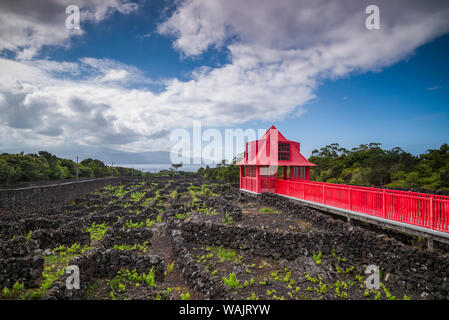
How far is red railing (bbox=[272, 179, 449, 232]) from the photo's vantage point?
7.54 m

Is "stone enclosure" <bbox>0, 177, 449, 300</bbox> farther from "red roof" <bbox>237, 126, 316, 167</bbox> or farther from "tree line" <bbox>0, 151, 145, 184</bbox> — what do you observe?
"tree line" <bbox>0, 151, 145, 184</bbox>

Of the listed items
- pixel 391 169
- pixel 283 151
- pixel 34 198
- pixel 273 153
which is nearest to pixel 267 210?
pixel 273 153

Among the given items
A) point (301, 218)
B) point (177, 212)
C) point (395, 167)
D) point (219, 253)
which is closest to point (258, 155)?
point (301, 218)

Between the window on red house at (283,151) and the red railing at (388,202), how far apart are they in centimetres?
410

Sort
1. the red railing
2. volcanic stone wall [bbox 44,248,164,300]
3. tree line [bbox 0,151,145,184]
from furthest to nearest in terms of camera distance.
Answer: tree line [bbox 0,151,145,184], volcanic stone wall [bbox 44,248,164,300], the red railing

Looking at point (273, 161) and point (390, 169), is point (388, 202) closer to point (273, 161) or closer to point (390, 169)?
point (273, 161)

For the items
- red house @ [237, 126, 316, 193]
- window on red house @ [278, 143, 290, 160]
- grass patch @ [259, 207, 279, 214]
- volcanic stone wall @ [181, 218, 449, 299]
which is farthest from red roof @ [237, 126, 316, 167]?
volcanic stone wall @ [181, 218, 449, 299]

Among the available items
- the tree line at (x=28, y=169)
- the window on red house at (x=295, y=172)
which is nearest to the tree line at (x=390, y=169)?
the window on red house at (x=295, y=172)

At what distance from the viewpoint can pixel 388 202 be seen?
9.12 metres

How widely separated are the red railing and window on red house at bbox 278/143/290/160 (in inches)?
161

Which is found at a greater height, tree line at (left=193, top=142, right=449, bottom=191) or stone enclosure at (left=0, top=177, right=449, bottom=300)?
tree line at (left=193, top=142, right=449, bottom=191)

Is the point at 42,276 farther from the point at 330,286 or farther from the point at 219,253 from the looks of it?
the point at 330,286

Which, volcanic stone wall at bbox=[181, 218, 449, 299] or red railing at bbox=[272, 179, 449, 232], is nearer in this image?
volcanic stone wall at bbox=[181, 218, 449, 299]

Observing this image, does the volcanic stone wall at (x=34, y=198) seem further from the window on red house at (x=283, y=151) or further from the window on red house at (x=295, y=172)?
the window on red house at (x=295, y=172)
